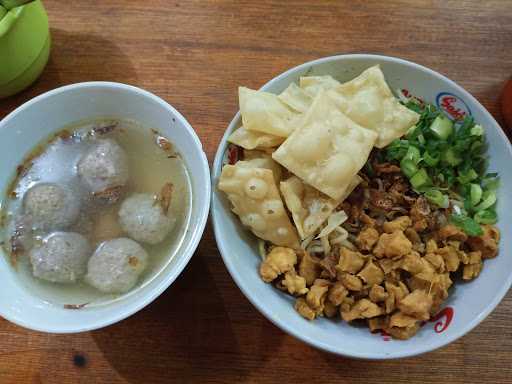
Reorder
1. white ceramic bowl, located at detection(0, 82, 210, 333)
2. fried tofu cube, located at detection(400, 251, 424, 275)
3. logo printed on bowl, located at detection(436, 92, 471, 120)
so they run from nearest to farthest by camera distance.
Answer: white ceramic bowl, located at detection(0, 82, 210, 333) → fried tofu cube, located at detection(400, 251, 424, 275) → logo printed on bowl, located at detection(436, 92, 471, 120)

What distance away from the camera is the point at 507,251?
4.47 ft

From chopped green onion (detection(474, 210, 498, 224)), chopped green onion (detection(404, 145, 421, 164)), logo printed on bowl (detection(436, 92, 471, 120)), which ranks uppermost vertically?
logo printed on bowl (detection(436, 92, 471, 120))

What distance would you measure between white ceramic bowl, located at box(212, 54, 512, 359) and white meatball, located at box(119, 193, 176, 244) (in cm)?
18

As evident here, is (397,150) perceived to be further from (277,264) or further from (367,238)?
(277,264)

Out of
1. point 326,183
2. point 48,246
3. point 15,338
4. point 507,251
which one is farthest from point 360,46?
point 15,338

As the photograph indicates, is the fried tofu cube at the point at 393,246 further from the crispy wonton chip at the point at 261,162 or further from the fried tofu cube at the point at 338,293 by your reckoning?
the crispy wonton chip at the point at 261,162

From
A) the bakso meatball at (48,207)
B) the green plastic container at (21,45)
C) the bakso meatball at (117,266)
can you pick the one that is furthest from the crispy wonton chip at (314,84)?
the green plastic container at (21,45)

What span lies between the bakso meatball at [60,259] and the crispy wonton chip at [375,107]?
954mm

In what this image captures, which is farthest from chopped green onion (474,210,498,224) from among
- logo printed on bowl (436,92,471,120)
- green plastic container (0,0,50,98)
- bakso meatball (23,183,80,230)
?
green plastic container (0,0,50,98)

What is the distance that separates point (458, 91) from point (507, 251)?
0.55 meters

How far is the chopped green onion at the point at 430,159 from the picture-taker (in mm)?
1455

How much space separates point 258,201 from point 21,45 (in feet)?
3.47

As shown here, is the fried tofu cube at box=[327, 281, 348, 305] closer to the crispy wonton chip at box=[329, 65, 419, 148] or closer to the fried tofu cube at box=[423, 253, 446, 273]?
the fried tofu cube at box=[423, 253, 446, 273]

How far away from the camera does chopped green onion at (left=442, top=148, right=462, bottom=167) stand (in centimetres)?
148
